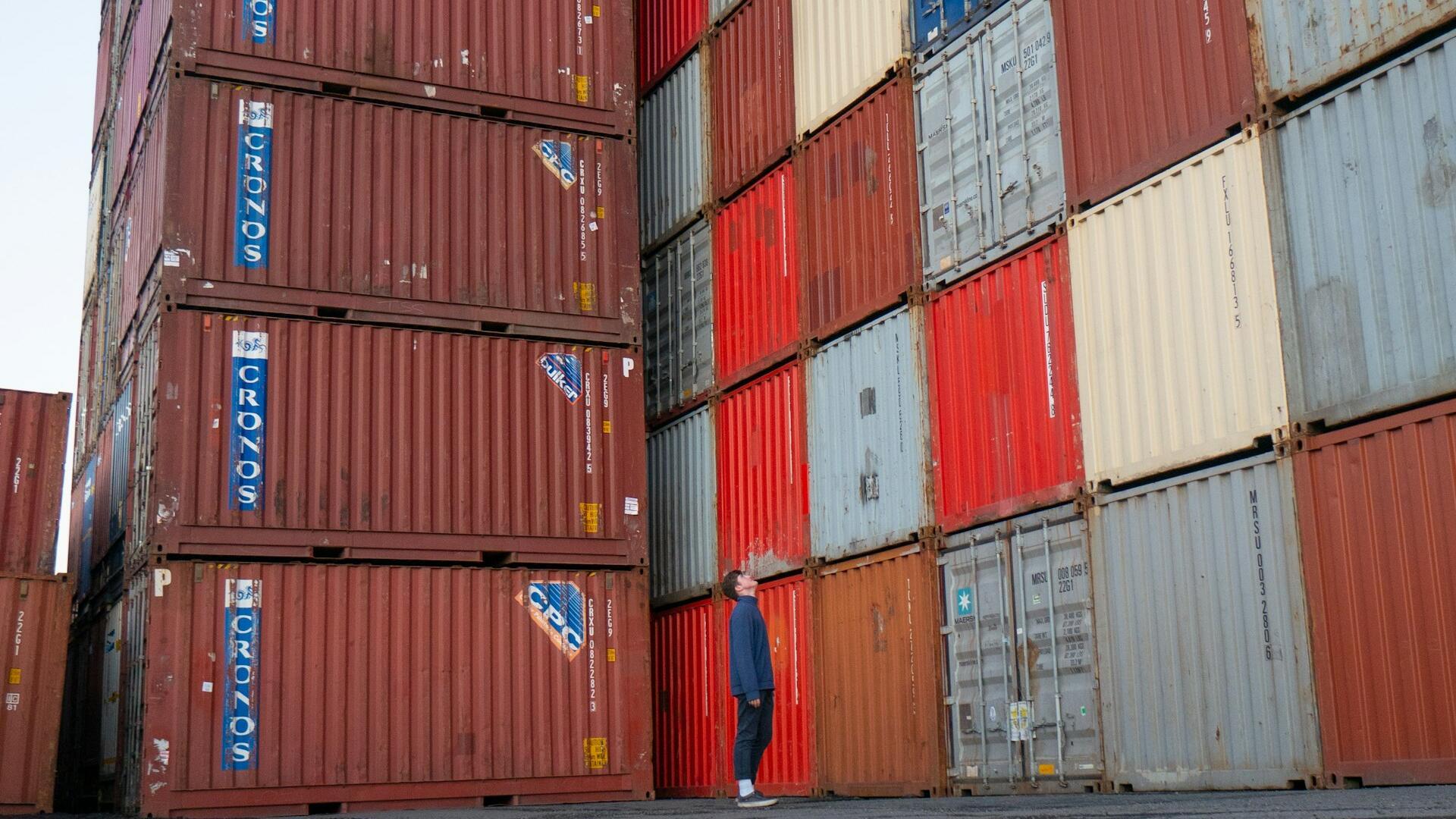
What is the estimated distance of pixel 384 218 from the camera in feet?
50.9

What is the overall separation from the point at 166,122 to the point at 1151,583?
10111 millimetres

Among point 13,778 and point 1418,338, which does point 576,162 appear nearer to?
point 13,778

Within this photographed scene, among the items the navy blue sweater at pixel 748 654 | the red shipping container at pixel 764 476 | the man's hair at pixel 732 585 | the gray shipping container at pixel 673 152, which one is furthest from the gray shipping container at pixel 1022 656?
the gray shipping container at pixel 673 152

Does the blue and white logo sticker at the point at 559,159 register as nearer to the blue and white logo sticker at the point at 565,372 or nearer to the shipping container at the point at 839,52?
the blue and white logo sticker at the point at 565,372

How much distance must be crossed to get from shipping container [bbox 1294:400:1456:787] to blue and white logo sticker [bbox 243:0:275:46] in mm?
10911

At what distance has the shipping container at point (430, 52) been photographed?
15250mm

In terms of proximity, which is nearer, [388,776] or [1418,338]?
[1418,338]

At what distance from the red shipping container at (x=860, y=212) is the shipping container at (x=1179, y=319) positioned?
2.40 metres

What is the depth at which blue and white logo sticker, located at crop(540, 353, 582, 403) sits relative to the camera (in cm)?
1585

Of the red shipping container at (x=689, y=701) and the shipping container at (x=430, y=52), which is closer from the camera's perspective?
the shipping container at (x=430, y=52)

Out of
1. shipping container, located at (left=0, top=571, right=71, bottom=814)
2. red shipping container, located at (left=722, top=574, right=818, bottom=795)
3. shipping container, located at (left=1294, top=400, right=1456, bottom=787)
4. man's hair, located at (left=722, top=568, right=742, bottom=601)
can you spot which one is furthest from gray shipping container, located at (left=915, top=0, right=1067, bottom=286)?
shipping container, located at (left=0, top=571, right=71, bottom=814)

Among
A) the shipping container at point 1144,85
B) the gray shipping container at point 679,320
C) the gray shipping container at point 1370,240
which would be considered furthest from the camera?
the gray shipping container at point 679,320

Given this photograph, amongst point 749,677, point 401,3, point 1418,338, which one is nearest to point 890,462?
point 749,677

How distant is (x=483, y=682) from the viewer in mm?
14703
